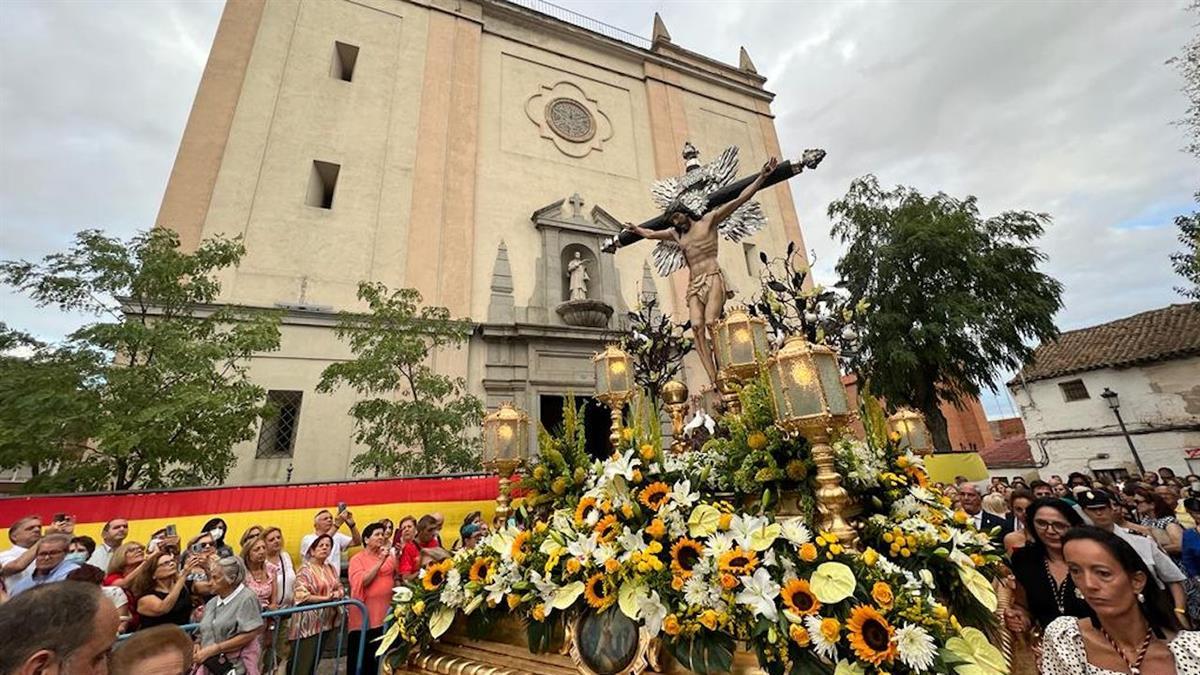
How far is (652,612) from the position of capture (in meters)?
1.96

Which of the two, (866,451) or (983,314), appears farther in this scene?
(983,314)

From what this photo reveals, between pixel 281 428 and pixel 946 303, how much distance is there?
53.6 feet

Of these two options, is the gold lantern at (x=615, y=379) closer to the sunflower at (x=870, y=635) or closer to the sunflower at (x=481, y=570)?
the sunflower at (x=481, y=570)

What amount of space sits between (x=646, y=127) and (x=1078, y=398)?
54.9 feet

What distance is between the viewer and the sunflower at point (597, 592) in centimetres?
209

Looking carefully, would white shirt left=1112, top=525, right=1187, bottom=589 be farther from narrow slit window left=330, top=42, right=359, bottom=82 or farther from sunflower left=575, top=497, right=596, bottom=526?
narrow slit window left=330, top=42, right=359, bottom=82

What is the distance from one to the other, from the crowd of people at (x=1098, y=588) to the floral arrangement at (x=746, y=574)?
1.03 ft

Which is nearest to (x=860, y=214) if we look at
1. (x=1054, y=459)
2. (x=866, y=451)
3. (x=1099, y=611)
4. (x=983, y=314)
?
(x=983, y=314)

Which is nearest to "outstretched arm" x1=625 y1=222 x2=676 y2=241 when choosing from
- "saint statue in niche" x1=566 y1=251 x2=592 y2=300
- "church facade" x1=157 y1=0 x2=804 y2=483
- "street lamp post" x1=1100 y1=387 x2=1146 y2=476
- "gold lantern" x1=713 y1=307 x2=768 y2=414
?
"gold lantern" x1=713 y1=307 x2=768 y2=414

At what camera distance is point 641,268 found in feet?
47.1

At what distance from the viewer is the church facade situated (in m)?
9.91

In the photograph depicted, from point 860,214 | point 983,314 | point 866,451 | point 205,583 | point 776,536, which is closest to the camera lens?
point 776,536

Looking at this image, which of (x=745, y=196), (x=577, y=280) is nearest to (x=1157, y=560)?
(x=745, y=196)

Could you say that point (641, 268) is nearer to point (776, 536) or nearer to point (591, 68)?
point (591, 68)
